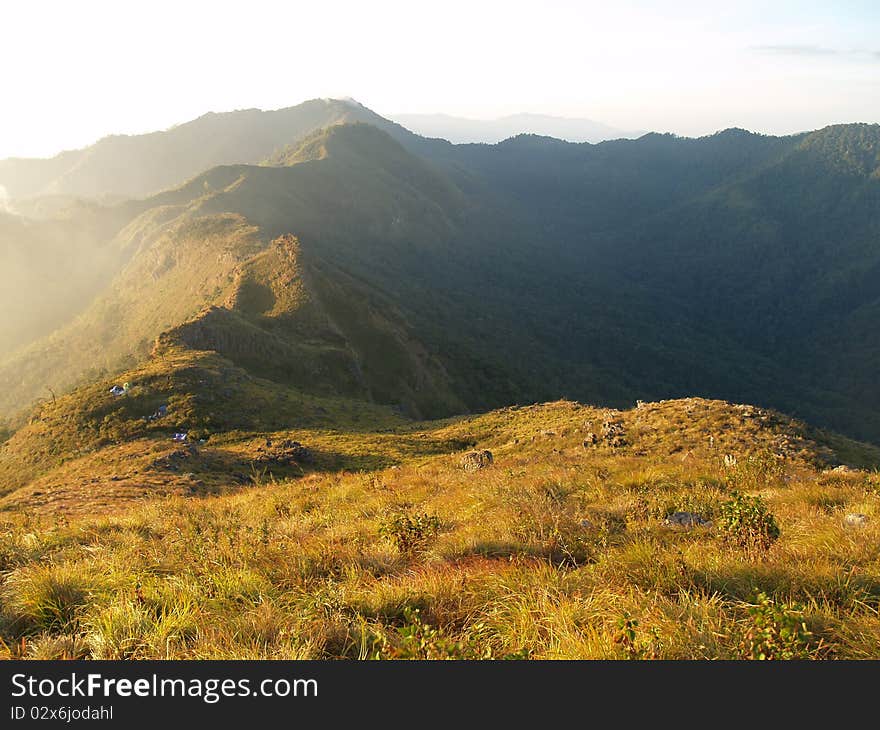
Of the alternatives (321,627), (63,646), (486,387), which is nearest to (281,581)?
(321,627)

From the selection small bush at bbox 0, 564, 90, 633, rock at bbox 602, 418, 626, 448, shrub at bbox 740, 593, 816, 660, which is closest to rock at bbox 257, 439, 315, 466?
rock at bbox 602, 418, 626, 448

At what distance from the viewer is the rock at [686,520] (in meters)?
6.20

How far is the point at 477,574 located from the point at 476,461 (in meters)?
9.81

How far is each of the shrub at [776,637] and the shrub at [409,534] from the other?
10.5 ft

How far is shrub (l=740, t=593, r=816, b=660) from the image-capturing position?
298 centimetres

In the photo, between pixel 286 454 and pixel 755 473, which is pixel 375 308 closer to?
pixel 286 454

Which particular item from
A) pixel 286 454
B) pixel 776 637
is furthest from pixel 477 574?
pixel 286 454

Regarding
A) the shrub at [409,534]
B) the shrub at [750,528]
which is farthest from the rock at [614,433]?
the shrub at [409,534]

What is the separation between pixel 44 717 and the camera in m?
3.05

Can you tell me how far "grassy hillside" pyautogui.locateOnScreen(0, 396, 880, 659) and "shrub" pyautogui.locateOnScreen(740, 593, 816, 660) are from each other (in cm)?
2

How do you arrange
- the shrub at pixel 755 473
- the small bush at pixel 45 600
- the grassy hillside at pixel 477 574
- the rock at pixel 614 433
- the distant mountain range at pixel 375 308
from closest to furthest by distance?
the grassy hillside at pixel 477 574
the small bush at pixel 45 600
the shrub at pixel 755 473
the rock at pixel 614 433
the distant mountain range at pixel 375 308

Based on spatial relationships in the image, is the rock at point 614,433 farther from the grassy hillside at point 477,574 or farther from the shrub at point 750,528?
the shrub at point 750,528

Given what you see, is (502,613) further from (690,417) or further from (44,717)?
(690,417)

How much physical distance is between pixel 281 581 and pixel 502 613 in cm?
217
